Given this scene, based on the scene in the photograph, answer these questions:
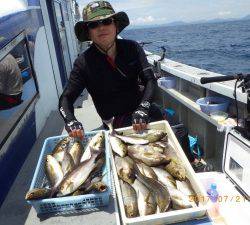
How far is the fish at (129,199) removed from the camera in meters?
2.33

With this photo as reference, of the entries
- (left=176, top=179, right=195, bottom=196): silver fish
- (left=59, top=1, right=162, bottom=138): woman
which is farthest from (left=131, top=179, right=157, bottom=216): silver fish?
(left=59, top=1, right=162, bottom=138): woman

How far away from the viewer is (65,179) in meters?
2.67

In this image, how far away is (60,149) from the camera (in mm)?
3268

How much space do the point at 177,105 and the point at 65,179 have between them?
3.65 m

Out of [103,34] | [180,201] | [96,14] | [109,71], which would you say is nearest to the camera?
[180,201]

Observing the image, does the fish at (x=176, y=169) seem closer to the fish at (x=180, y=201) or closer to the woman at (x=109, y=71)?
the fish at (x=180, y=201)

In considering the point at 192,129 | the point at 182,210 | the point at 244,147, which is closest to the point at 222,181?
the point at 244,147

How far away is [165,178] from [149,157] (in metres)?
0.30

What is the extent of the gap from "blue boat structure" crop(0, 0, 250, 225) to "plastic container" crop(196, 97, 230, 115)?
13 millimetres

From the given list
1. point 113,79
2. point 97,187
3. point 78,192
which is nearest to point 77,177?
point 78,192

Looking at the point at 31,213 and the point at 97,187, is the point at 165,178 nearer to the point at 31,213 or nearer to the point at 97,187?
the point at 97,187

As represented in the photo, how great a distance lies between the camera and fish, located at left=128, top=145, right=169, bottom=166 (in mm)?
2928

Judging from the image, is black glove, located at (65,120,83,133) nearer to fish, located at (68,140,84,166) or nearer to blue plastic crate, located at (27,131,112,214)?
fish, located at (68,140,84,166)

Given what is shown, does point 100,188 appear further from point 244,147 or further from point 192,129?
point 192,129
